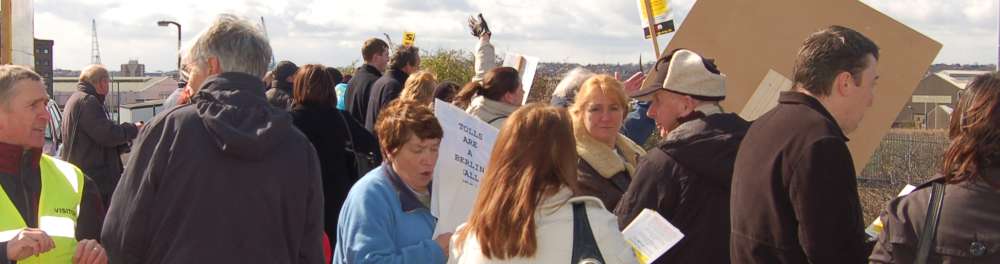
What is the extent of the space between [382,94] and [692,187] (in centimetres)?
404

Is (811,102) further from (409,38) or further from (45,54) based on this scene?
(45,54)

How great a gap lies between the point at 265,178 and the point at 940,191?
2.06 metres

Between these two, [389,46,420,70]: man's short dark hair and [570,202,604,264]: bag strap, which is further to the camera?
[389,46,420,70]: man's short dark hair

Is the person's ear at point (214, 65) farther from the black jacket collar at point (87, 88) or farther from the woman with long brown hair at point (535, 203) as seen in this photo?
the black jacket collar at point (87, 88)

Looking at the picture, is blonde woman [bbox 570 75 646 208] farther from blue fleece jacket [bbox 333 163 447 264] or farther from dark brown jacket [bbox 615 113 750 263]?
blue fleece jacket [bbox 333 163 447 264]

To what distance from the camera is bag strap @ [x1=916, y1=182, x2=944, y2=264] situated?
9.67 ft

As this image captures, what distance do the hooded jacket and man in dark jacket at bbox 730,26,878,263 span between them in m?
1.50

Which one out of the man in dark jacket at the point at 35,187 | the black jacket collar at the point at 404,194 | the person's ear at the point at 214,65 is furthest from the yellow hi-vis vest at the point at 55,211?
the black jacket collar at the point at 404,194

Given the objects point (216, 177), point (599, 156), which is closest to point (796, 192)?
point (599, 156)

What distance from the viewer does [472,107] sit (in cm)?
572

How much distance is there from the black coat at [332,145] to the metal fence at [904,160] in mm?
4931

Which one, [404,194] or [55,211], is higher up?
[404,194]

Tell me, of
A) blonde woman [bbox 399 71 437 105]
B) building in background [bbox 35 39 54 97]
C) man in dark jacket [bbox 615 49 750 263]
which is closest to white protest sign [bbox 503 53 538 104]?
blonde woman [bbox 399 71 437 105]

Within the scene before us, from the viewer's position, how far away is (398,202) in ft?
12.1
